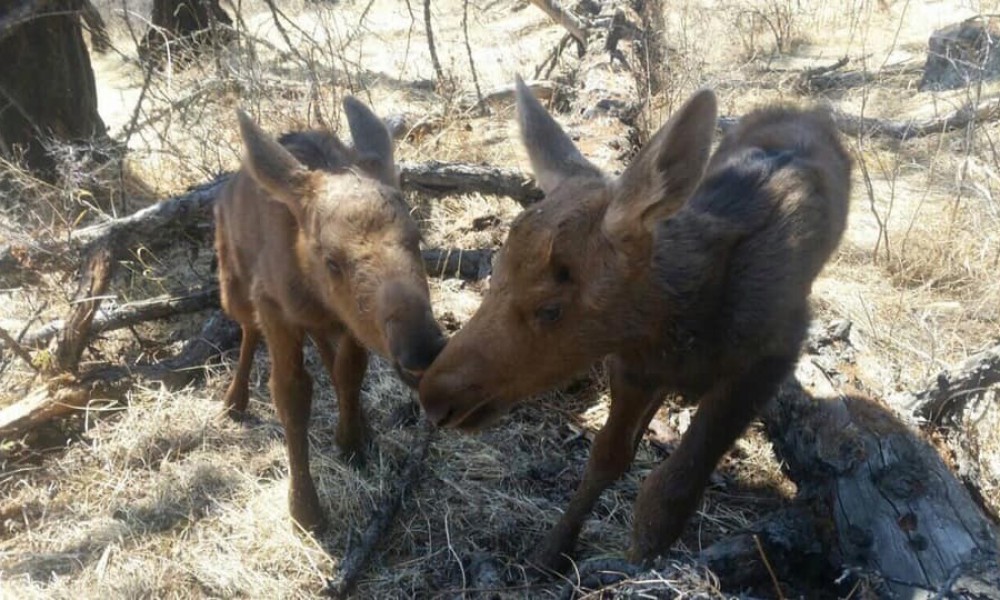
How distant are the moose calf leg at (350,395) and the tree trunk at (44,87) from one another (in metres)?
4.02

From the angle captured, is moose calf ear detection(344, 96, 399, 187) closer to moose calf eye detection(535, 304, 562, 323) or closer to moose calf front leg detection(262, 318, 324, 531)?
moose calf front leg detection(262, 318, 324, 531)

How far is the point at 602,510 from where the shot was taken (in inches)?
179

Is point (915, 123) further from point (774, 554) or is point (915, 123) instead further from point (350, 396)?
point (350, 396)

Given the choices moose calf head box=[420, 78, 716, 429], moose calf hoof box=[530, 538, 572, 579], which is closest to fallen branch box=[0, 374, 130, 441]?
moose calf hoof box=[530, 538, 572, 579]

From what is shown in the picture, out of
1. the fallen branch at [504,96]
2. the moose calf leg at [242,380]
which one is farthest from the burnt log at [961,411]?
the fallen branch at [504,96]

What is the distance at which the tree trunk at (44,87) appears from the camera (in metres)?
7.45

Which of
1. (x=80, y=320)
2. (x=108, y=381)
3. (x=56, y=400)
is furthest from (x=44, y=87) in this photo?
(x=56, y=400)

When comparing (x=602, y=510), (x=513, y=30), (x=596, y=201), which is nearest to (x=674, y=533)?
(x=602, y=510)

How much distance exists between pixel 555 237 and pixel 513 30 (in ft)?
33.8

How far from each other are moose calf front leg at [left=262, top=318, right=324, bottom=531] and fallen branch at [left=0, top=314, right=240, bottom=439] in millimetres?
1351

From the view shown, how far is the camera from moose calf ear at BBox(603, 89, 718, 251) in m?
2.90

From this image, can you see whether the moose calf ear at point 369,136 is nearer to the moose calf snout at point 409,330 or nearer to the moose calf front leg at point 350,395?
the moose calf front leg at point 350,395

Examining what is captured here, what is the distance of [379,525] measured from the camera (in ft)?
14.0

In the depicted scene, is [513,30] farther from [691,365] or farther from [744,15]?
[691,365]
